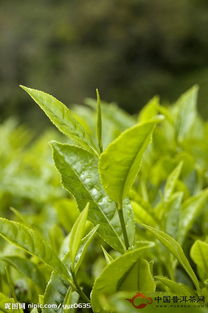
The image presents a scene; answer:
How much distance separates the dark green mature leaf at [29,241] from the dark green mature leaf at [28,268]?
0.16 m

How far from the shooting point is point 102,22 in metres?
9.88

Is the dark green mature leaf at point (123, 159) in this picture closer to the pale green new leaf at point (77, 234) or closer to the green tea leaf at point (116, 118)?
the pale green new leaf at point (77, 234)

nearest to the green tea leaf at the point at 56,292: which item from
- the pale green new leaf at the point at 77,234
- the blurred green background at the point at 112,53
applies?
the pale green new leaf at the point at 77,234

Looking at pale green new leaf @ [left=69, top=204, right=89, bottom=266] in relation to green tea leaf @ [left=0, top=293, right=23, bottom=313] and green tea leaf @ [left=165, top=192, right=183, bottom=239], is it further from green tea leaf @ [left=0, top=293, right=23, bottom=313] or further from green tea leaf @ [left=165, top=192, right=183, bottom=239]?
green tea leaf @ [left=165, top=192, right=183, bottom=239]

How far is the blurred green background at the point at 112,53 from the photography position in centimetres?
947

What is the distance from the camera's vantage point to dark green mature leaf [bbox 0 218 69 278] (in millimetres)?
958

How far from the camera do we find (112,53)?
31.8 feet

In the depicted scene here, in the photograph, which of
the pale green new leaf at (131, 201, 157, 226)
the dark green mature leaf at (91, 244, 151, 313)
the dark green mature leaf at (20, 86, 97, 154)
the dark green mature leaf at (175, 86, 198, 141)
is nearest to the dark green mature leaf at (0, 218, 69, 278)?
the dark green mature leaf at (91, 244, 151, 313)

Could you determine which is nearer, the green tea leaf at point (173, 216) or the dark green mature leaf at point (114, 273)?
the dark green mature leaf at point (114, 273)

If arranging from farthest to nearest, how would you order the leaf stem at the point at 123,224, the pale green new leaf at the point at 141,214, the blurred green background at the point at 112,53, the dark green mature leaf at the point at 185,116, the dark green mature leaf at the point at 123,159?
the blurred green background at the point at 112,53 < the dark green mature leaf at the point at 185,116 < the pale green new leaf at the point at 141,214 < the leaf stem at the point at 123,224 < the dark green mature leaf at the point at 123,159

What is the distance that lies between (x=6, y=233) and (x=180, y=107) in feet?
3.51

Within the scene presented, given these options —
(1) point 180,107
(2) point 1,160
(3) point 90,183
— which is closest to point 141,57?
(2) point 1,160

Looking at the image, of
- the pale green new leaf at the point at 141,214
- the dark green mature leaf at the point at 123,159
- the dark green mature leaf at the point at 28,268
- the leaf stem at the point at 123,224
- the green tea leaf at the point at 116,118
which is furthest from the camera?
the green tea leaf at the point at 116,118

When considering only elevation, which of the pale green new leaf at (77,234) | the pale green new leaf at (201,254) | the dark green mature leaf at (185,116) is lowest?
the pale green new leaf at (201,254)
